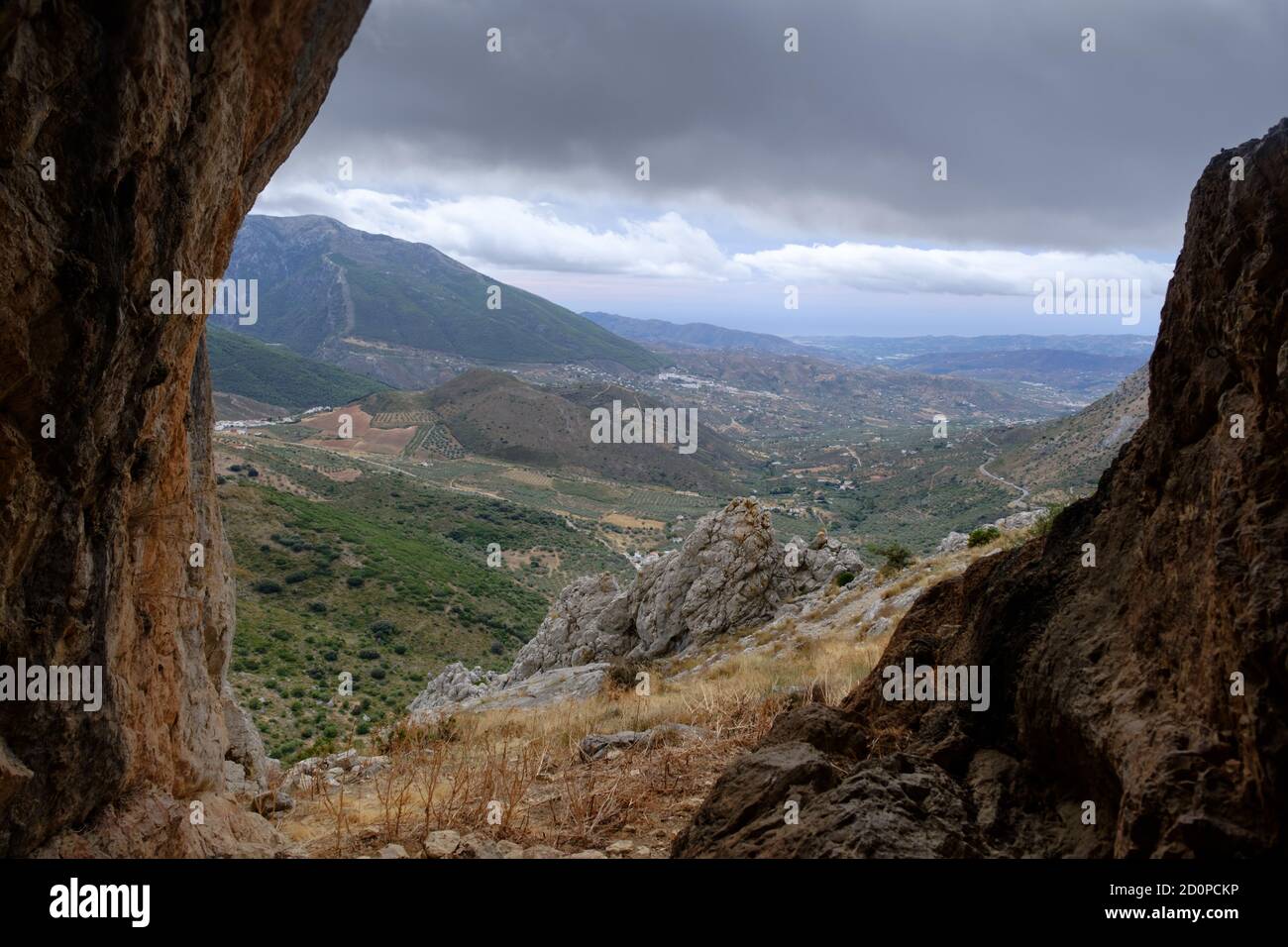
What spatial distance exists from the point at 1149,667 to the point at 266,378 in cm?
20718

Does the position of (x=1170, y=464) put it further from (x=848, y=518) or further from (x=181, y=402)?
(x=848, y=518)

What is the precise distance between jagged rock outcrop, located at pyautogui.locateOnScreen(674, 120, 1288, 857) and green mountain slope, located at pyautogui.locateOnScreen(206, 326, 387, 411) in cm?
18843

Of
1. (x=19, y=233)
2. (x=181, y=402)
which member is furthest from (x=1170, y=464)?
(x=181, y=402)

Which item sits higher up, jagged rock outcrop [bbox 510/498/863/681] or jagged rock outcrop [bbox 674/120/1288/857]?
jagged rock outcrop [bbox 674/120/1288/857]

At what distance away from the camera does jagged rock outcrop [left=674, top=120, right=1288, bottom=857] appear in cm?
293

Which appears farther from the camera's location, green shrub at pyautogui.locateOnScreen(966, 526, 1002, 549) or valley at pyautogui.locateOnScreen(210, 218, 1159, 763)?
valley at pyautogui.locateOnScreen(210, 218, 1159, 763)

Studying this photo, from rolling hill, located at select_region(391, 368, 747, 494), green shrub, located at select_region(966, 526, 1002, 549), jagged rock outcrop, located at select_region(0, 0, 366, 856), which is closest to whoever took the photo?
jagged rock outcrop, located at select_region(0, 0, 366, 856)

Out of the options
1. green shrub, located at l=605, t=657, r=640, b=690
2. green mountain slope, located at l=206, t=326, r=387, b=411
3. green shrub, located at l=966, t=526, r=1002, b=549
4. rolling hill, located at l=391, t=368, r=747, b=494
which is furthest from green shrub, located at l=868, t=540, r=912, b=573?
green mountain slope, located at l=206, t=326, r=387, b=411

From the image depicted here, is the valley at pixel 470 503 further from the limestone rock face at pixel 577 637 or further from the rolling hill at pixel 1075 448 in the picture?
the limestone rock face at pixel 577 637

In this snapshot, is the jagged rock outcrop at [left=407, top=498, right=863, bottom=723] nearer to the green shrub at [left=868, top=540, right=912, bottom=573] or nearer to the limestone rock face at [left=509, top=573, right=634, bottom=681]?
the limestone rock face at [left=509, top=573, right=634, bottom=681]

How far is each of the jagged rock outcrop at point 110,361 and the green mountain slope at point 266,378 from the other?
18507 cm

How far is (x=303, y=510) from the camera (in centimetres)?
5525

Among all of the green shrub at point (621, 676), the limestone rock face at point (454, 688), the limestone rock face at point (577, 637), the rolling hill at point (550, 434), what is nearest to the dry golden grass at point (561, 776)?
the green shrub at point (621, 676)
